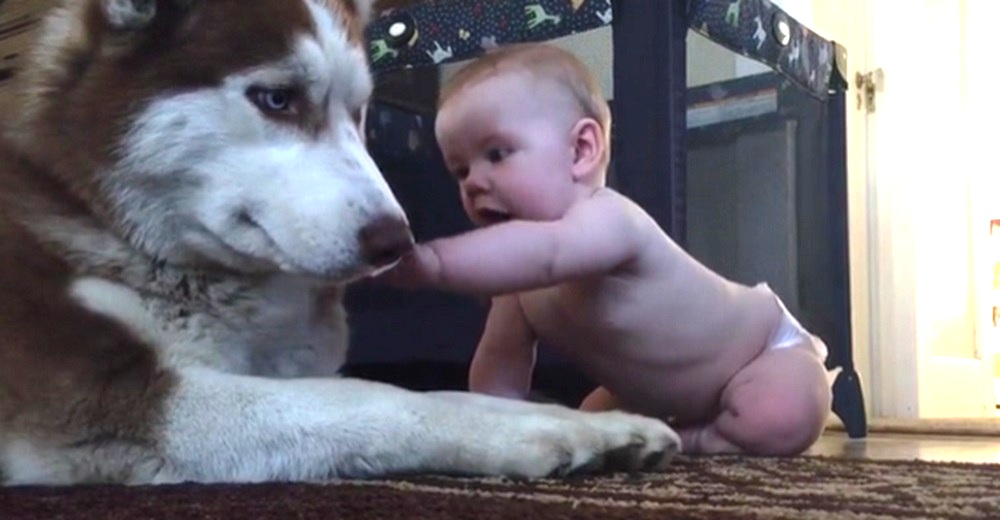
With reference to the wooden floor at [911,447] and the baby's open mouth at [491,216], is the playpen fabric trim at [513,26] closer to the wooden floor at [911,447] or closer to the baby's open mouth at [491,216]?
the baby's open mouth at [491,216]

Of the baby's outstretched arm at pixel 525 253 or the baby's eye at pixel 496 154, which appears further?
the baby's eye at pixel 496 154

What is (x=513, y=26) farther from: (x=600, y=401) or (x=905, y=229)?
(x=905, y=229)

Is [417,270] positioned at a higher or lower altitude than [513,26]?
lower

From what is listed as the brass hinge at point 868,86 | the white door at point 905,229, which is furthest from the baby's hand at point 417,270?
the brass hinge at point 868,86

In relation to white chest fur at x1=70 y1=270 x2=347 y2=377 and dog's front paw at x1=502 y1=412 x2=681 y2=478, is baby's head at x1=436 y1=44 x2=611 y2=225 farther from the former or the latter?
dog's front paw at x1=502 y1=412 x2=681 y2=478

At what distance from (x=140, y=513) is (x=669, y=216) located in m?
0.96

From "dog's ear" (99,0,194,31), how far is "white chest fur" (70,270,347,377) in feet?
0.70

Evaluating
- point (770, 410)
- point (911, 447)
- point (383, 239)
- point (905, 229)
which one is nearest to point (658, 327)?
point (770, 410)

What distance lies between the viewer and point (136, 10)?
1104 mm

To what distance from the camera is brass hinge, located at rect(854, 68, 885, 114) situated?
3.92 meters

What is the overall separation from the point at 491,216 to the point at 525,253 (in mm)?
263

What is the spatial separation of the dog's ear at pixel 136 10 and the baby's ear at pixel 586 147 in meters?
0.51

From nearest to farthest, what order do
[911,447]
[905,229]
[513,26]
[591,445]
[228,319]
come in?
1. [591,445]
2. [228,319]
3. [513,26]
4. [911,447]
5. [905,229]

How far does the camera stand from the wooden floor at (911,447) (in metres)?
1.85
